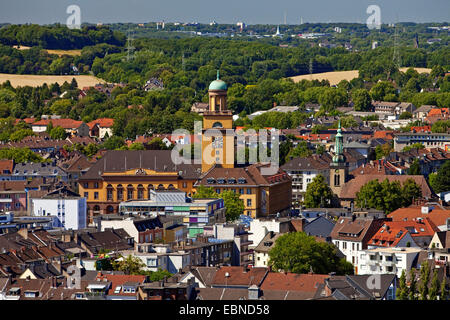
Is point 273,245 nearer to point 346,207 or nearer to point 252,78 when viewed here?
point 346,207

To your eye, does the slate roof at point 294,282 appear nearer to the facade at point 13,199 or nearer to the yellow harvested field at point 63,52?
the facade at point 13,199

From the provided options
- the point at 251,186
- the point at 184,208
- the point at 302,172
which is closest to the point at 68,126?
the point at 302,172

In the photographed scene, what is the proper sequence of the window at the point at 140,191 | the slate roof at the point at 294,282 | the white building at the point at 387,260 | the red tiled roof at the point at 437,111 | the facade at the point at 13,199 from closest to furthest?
the slate roof at the point at 294,282 → the white building at the point at 387,260 → the facade at the point at 13,199 → the window at the point at 140,191 → the red tiled roof at the point at 437,111

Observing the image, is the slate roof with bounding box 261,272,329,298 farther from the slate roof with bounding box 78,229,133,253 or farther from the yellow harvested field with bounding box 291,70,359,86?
the yellow harvested field with bounding box 291,70,359,86

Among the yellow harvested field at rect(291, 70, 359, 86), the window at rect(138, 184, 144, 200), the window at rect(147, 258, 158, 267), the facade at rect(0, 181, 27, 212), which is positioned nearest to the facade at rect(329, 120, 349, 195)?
the window at rect(138, 184, 144, 200)

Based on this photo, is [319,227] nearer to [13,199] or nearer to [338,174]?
[338,174]

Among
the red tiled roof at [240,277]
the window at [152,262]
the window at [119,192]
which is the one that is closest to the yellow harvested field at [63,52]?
the window at [119,192]

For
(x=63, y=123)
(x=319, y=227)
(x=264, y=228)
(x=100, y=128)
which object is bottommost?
(x=100, y=128)
